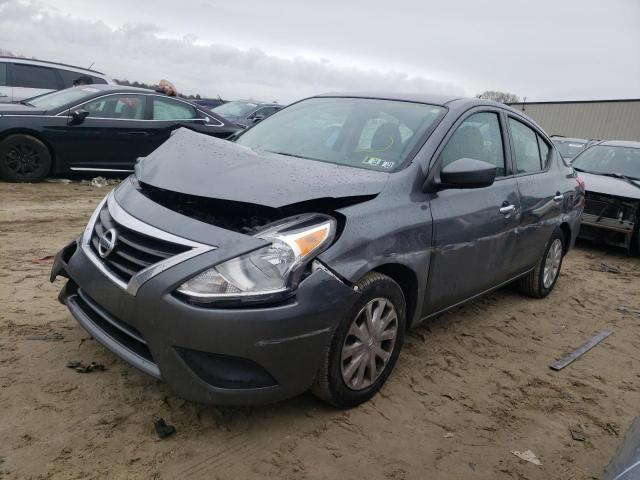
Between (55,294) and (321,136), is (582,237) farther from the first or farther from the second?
(55,294)

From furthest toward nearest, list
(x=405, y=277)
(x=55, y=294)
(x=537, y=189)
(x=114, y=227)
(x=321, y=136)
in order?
1. (x=537, y=189)
2. (x=55, y=294)
3. (x=321, y=136)
4. (x=405, y=277)
5. (x=114, y=227)

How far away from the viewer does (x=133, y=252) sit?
2.51m

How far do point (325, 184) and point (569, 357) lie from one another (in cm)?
244

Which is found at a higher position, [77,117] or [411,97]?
[411,97]

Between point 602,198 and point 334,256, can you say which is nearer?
point 334,256

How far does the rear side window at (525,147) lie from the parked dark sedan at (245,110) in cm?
923

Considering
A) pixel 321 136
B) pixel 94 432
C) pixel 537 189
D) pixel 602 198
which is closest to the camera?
pixel 94 432

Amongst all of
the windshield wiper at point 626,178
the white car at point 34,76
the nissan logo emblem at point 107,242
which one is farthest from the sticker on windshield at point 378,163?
the white car at point 34,76

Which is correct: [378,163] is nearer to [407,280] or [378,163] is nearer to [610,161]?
[407,280]

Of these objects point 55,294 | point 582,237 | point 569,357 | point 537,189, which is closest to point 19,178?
point 55,294

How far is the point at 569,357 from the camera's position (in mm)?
3918

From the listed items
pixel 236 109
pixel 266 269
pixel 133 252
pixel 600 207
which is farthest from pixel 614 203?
pixel 236 109

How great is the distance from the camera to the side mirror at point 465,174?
10.0 ft

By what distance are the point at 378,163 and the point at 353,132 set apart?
0.45 m
